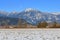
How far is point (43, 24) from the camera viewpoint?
60.2ft

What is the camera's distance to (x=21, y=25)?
19281 millimetres

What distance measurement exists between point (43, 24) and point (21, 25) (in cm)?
177
